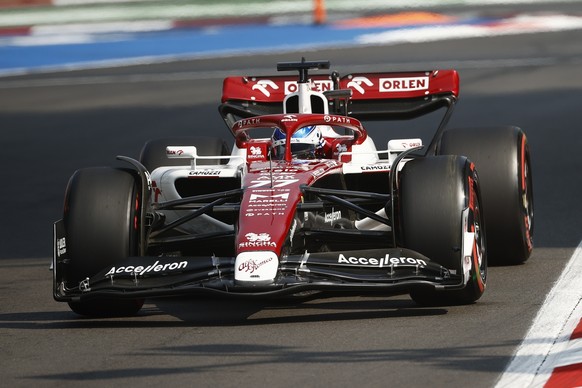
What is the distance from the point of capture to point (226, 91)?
12047 millimetres

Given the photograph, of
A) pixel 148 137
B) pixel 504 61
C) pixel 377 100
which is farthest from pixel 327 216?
pixel 504 61

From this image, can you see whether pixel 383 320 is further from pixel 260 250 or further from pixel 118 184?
pixel 118 184

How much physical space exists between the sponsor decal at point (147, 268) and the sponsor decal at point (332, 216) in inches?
53.0

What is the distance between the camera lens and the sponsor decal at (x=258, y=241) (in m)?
8.41

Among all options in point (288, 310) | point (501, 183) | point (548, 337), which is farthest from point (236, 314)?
point (501, 183)

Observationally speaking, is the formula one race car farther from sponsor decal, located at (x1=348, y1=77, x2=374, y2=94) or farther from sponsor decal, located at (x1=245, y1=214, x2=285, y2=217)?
sponsor decal, located at (x1=348, y1=77, x2=374, y2=94)

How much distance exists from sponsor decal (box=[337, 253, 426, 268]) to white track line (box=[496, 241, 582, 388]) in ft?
2.53

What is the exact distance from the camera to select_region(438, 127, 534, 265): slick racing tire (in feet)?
33.4

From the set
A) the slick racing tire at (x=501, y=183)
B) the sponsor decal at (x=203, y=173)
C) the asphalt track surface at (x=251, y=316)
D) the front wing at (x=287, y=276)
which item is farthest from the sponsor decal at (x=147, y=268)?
the slick racing tire at (x=501, y=183)

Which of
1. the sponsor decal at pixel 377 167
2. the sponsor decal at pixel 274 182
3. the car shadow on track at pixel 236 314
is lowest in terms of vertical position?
the car shadow on track at pixel 236 314

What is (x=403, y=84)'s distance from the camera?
11852mm

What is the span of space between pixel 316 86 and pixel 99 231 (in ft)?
12.6

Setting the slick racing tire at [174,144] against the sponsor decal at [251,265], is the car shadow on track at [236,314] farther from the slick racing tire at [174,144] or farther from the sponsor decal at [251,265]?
the slick racing tire at [174,144]

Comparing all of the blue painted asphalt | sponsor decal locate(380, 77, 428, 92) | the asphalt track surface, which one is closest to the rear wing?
sponsor decal locate(380, 77, 428, 92)
